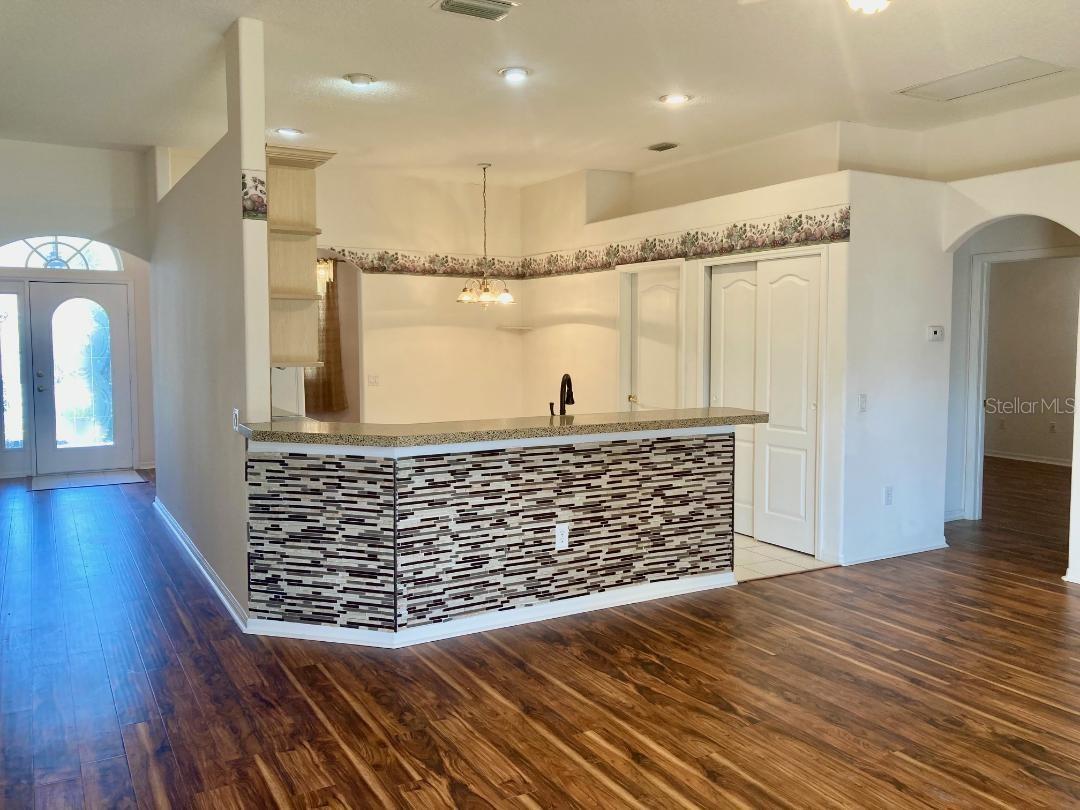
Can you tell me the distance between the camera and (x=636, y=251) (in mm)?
6586

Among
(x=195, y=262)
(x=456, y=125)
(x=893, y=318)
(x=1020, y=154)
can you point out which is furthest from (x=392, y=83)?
(x=1020, y=154)

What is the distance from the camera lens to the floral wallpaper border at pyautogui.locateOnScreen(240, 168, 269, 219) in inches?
155

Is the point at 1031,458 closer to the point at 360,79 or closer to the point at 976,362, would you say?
the point at 976,362

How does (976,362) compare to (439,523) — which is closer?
(439,523)

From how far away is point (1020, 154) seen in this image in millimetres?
5297

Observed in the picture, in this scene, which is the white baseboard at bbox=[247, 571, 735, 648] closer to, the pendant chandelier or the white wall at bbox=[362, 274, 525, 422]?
the pendant chandelier

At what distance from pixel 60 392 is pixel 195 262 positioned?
4298mm

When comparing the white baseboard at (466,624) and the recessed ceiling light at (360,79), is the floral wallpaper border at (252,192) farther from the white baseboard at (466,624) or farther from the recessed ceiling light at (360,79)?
the white baseboard at (466,624)

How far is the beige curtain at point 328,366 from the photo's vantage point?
323 inches

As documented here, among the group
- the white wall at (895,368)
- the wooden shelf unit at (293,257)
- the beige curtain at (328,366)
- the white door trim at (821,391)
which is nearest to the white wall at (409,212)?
the beige curtain at (328,366)

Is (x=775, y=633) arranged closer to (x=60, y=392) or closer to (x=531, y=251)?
(x=531, y=251)

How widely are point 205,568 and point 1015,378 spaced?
8697 mm

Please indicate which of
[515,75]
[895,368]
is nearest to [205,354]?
[515,75]

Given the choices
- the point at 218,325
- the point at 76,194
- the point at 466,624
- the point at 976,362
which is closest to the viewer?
the point at 466,624
